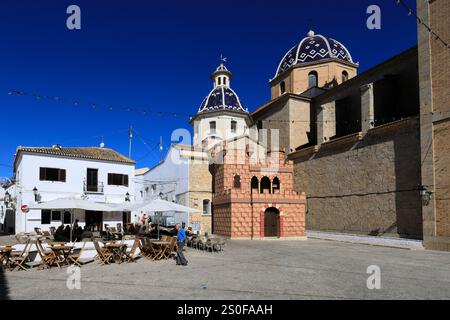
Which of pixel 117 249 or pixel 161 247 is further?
pixel 161 247

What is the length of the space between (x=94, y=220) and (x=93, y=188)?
90.6 inches

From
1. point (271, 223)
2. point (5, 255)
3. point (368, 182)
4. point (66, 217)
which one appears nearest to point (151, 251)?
point (5, 255)

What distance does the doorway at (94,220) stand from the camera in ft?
87.1

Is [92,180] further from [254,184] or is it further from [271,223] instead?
[271,223]

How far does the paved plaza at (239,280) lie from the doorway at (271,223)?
11.9 metres

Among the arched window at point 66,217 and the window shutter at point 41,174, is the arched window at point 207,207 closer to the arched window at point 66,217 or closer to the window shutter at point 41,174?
the arched window at point 66,217

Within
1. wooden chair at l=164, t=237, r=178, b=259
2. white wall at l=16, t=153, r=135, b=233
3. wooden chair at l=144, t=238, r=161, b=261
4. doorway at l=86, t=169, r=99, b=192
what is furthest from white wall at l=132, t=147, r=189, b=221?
wooden chair at l=164, t=237, r=178, b=259

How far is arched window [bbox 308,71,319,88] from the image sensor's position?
34.8 meters

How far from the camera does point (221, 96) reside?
39094 millimetres

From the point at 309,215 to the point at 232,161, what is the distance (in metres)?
7.45

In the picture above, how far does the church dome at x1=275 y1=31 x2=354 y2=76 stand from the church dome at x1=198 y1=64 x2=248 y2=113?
583 cm

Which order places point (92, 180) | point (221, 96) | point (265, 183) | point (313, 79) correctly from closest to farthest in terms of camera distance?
1. point (92, 180)
2. point (265, 183)
3. point (313, 79)
4. point (221, 96)
